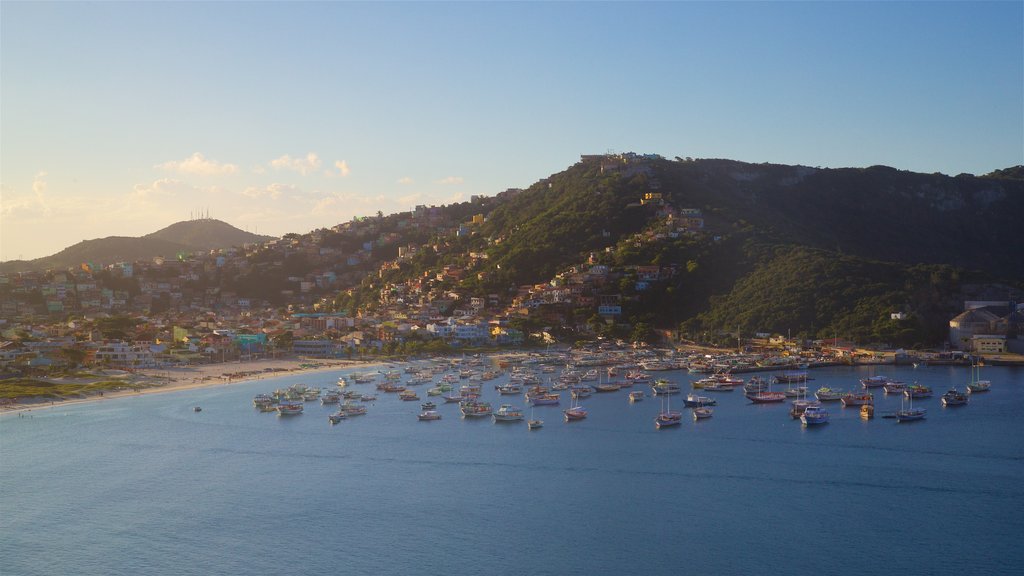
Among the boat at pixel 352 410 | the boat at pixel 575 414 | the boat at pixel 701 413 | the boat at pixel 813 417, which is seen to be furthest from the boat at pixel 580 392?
the boat at pixel 813 417

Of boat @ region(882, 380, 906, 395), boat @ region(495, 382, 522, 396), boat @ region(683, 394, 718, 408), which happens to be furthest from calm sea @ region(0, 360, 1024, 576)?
boat @ region(495, 382, 522, 396)

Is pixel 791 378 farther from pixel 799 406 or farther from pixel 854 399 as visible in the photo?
pixel 799 406

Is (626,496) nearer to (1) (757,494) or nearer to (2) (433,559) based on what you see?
(1) (757,494)

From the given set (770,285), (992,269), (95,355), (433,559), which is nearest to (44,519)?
(433,559)

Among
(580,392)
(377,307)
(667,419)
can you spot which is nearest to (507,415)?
(667,419)

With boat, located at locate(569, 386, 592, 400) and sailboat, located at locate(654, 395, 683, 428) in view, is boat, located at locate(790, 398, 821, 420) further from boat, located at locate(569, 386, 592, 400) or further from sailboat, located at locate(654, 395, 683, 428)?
boat, located at locate(569, 386, 592, 400)

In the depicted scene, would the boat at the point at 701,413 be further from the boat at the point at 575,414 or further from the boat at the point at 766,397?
the boat at the point at 575,414

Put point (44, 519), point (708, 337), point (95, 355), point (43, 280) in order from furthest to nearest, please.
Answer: point (43, 280)
point (708, 337)
point (95, 355)
point (44, 519)
